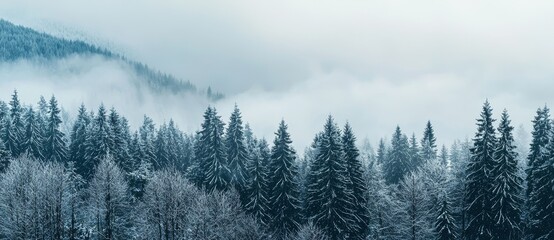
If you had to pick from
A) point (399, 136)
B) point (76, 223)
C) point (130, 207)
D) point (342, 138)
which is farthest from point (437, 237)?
point (76, 223)

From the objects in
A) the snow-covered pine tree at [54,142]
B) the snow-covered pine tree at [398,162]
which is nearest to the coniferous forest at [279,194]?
the snow-covered pine tree at [54,142]

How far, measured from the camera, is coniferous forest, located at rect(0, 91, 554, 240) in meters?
58.7

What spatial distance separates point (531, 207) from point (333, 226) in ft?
82.7

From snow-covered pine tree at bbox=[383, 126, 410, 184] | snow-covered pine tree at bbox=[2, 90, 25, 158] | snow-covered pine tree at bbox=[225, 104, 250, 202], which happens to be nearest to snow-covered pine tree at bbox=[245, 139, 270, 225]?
snow-covered pine tree at bbox=[225, 104, 250, 202]

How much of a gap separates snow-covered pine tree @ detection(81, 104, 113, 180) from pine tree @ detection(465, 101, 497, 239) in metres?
55.5

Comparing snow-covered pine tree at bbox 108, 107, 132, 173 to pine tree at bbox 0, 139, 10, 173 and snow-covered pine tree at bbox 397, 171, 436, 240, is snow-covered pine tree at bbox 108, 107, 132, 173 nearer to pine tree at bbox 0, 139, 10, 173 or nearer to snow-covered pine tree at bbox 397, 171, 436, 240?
pine tree at bbox 0, 139, 10, 173

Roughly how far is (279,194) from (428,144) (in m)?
45.4

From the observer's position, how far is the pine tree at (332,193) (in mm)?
62844

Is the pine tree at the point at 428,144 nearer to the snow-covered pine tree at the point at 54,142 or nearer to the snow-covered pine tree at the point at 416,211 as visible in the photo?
the snow-covered pine tree at the point at 416,211

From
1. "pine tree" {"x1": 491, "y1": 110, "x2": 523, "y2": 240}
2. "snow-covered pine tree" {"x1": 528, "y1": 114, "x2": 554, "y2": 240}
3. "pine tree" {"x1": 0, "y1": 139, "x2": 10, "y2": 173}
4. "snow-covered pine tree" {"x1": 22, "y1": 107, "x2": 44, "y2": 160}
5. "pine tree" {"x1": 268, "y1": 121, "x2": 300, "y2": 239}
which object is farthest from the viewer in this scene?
"snow-covered pine tree" {"x1": 22, "y1": 107, "x2": 44, "y2": 160}

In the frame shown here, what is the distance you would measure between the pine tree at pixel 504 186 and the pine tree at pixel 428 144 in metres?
32.5

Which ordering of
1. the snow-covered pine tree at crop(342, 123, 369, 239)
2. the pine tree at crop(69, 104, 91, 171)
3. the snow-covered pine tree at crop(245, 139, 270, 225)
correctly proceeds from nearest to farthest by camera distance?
the snow-covered pine tree at crop(342, 123, 369, 239)
the snow-covered pine tree at crop(245, 139, 270, 225)
the pine tree at crop(69, 104, 91, 171)

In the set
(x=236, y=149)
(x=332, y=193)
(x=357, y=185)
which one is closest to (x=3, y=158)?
(x=236, y=149)

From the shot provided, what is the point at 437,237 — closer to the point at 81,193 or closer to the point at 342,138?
the point at 342,138
